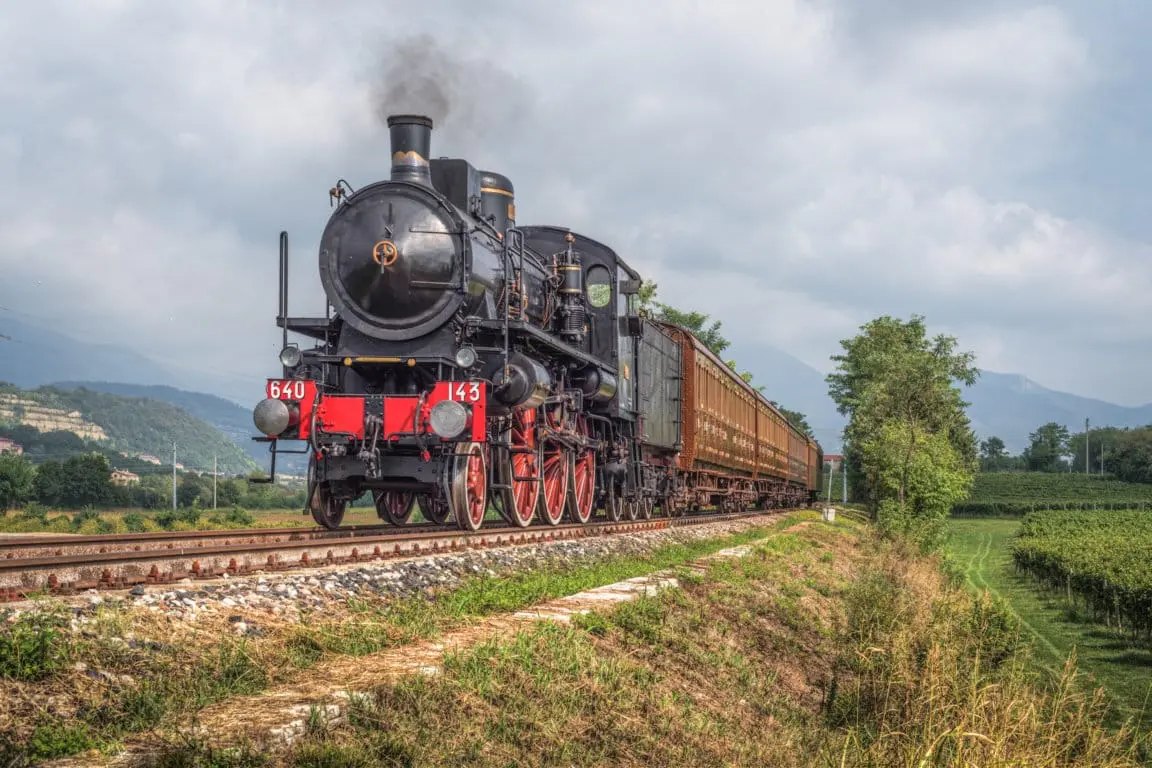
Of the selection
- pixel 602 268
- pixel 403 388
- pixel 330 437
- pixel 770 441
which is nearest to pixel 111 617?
pixel 330 437

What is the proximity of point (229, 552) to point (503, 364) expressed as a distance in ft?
17.1

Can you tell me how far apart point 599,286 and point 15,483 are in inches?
1560

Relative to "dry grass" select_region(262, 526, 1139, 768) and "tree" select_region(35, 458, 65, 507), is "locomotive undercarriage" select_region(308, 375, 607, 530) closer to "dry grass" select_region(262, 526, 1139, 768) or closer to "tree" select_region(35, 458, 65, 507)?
"dry grass" select_region(262, 526, 1139, 768)

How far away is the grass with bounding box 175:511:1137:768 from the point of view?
454 centimetres

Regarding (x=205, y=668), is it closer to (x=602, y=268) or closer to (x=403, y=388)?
(x=403, y=388)

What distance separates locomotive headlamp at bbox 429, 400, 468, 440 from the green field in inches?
256

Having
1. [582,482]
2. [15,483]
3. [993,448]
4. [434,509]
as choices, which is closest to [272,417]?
[434,509]

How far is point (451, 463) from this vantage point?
39.9 feet

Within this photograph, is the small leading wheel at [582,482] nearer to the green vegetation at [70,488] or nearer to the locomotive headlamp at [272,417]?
the locomotive headlamp at [272,417]

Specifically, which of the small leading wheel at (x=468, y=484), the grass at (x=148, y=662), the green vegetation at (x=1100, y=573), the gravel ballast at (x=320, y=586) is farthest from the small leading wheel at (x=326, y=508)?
the green vegetation at (x=1100, y=573)

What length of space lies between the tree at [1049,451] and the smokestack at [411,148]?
459 feet

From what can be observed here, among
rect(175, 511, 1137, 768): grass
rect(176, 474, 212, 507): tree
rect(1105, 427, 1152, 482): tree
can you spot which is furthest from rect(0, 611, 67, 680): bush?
rect(1105, 427, 1152, 482): tree

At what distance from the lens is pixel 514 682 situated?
521 centimetres

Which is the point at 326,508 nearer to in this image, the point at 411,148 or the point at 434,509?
the point at 434,509
